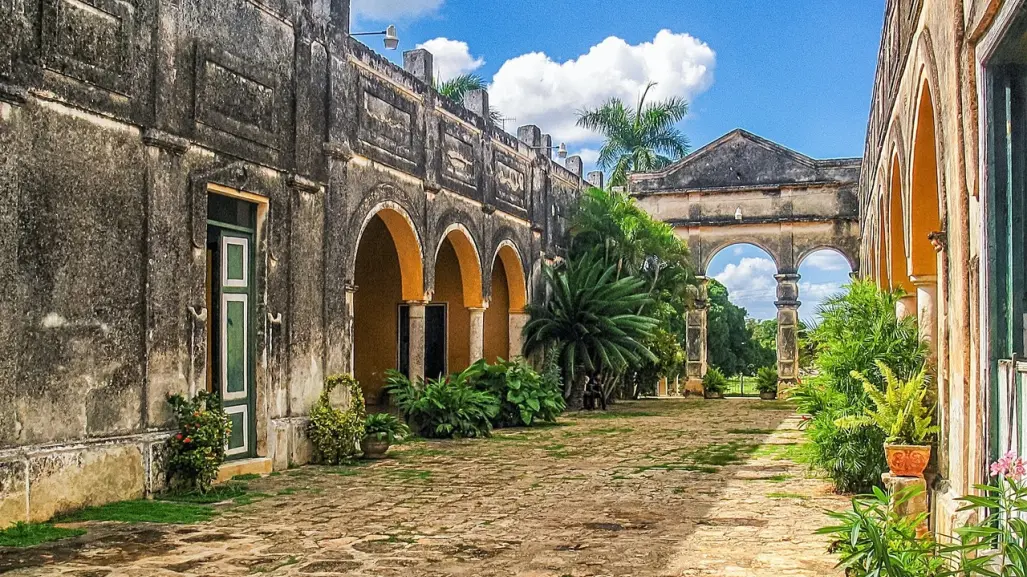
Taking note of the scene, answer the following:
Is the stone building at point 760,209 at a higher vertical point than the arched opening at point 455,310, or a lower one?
higher

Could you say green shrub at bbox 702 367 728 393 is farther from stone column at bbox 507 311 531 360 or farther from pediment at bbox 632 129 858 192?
stone column at bbox 507 311 531 360

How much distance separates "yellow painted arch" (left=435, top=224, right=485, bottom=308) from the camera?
15516 millimetres

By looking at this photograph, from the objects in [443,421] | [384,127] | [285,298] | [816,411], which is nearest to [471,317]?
[443,421]

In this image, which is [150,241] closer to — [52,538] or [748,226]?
[52,538]

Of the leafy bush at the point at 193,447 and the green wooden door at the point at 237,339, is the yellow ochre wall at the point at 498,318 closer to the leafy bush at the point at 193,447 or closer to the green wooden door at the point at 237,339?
the green wooden door at the point at 237,339

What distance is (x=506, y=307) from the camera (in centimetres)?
1853

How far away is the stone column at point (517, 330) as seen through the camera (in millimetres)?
17938

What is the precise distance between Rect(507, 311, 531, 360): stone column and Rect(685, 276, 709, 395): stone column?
7.39 metres

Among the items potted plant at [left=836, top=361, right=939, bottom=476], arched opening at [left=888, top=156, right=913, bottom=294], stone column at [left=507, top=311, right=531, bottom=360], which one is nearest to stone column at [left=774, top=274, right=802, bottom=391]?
stone column at [left=507, top=311, right=531, bottom=360]

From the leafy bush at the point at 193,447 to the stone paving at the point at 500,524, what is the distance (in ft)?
1.81

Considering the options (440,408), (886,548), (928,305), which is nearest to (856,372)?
(928,305)

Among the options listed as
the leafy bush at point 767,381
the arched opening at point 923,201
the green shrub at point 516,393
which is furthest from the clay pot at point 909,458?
the leafy bush at point 767,381

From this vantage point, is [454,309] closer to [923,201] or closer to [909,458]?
[923,201]

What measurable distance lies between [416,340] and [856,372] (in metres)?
7.46
